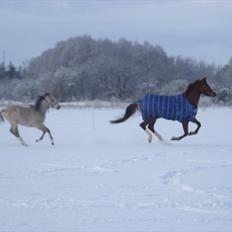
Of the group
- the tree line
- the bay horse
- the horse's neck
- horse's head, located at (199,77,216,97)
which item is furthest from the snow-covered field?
the tree line

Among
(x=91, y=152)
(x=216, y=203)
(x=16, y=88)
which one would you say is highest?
(x=216, y=203)

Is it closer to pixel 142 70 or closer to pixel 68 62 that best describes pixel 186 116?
pixel 142 70

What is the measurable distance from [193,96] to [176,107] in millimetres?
560

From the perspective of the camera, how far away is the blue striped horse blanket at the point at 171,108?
13969 mm

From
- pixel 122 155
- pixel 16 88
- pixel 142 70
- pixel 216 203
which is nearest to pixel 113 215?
pixel 216 203

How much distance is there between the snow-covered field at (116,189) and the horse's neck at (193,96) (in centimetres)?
185

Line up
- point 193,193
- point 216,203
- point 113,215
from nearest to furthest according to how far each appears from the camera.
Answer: point 113,215, point 216,203, point 193,193

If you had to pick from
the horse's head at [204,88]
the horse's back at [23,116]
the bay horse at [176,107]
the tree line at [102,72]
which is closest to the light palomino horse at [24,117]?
the horse's back at [23,116]

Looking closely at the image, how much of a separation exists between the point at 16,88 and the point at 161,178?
59102 millimetres

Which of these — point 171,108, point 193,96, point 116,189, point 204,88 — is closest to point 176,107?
point 171,108

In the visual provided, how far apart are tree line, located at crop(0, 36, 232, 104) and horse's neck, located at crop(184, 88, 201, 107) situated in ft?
102

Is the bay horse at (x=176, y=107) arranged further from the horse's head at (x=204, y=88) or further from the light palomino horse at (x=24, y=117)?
the light palomino horse at (x=24, y=117)

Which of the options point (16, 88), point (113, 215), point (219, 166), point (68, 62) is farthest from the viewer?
point (68, 62)

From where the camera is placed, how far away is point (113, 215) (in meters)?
5.96
